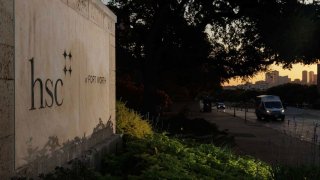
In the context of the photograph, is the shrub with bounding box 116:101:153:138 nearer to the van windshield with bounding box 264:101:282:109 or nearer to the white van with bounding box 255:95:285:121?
the white van with bounding box 255:95:285:121

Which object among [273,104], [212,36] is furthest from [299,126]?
[273,104]

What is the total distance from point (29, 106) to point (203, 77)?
24.4 metres

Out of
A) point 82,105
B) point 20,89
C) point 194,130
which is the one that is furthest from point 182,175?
point 194,130

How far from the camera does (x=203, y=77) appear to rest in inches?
1167

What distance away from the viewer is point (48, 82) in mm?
6168

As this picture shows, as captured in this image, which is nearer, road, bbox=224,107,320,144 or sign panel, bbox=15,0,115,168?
sign panel, bbox=15,0,115,168

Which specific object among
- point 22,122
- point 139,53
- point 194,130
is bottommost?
point 194,130

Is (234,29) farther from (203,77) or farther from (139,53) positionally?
(139,53)

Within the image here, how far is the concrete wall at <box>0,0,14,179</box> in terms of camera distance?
4.82 meters

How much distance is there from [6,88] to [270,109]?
158 feet

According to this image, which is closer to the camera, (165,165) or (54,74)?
(54,74)

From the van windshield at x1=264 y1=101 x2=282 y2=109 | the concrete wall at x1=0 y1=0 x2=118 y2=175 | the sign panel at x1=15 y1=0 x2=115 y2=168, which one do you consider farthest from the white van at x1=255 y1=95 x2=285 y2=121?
the sign panel at x1=15 y1=0 x2=115 y2=168

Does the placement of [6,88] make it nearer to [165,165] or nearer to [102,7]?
[165,165]

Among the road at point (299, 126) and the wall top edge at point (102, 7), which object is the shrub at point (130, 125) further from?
the road at point (299, 126)
